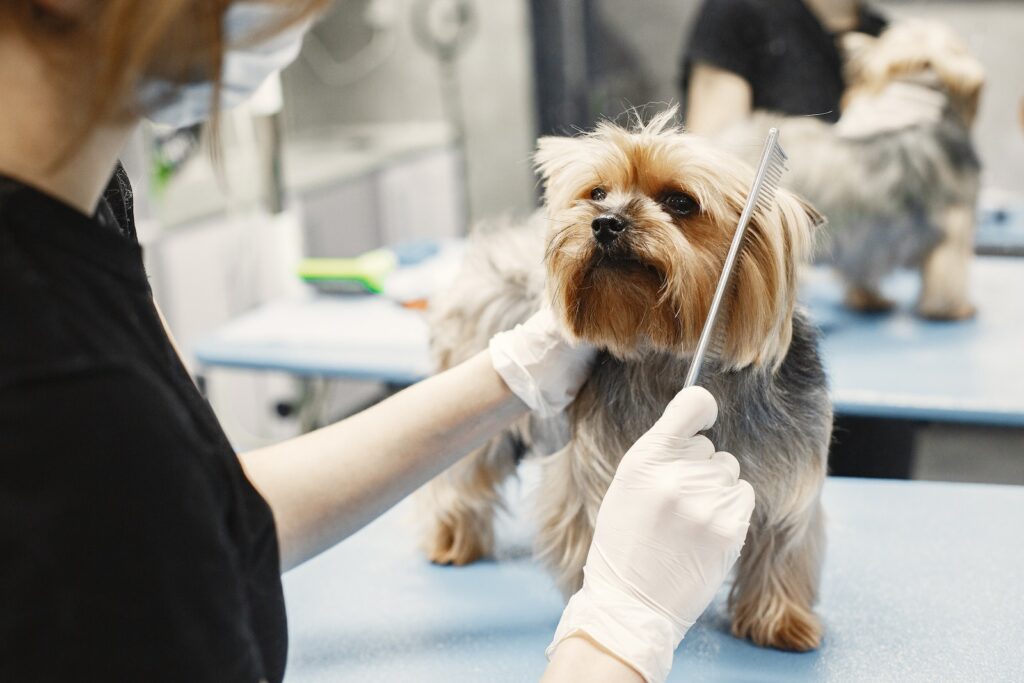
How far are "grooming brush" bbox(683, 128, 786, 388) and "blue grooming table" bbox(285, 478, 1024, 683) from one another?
1.03ft

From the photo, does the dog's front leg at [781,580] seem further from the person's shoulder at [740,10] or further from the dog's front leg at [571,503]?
the person's shoulder at [740,10]

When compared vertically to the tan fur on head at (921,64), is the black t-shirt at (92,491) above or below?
below

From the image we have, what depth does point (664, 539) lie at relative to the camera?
793mm

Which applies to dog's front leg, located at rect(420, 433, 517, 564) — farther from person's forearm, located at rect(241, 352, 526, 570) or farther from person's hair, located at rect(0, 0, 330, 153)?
person's hair, located at rect(0, 0, 330, 153)

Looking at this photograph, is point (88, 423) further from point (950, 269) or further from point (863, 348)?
point (950, 269)

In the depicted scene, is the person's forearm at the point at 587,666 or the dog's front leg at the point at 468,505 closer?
the person's forearm at the point at 587,666

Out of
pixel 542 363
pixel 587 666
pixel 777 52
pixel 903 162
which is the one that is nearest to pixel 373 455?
pixel 542 363

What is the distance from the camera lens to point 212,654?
0.61 m

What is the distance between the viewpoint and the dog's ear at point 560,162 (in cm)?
90

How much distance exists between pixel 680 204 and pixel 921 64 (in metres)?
1.24

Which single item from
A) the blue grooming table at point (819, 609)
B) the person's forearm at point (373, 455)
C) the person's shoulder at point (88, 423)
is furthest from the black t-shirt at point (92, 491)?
the blue grooming table at point (819, 609)

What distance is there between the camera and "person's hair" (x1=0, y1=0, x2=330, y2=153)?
55 cm

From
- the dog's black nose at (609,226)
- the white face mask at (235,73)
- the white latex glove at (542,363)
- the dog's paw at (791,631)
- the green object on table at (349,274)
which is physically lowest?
the dog's paw at (791,631)

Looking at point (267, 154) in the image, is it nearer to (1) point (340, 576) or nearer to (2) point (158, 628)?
(1) point (340, 576)
